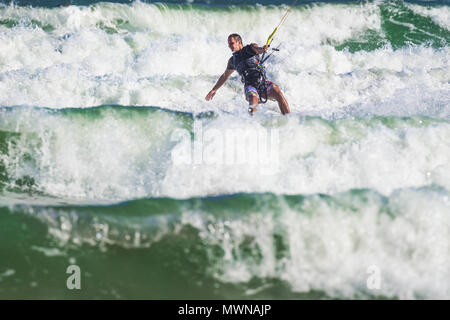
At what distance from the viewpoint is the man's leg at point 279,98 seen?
6.46 m

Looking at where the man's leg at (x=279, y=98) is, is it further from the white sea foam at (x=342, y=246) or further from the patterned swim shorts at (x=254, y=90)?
the white sea foam at (x=342, y=246)

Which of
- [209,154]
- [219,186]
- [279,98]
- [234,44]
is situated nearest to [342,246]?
[219,186]

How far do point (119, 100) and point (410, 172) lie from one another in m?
4.32

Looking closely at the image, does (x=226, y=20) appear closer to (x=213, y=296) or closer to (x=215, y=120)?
(x=215, y=120)

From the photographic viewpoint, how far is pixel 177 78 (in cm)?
798

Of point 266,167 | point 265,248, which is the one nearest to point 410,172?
point 266,167

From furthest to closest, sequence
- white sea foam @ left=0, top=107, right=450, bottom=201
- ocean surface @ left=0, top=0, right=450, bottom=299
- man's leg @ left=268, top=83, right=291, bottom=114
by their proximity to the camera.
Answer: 1. man's leg @ left=268, top=83, right=291, bottom=114
2. white sea foam @ left=0, top=107, right=450, bottom=201
3. ocean surface @ left=0, top=0, right=450, bottom=299

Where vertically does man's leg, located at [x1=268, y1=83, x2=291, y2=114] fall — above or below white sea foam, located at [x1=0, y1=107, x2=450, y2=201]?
above

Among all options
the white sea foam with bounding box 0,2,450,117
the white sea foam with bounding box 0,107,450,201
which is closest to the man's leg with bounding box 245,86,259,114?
the white sea foam with bounding box 0,2,450,117

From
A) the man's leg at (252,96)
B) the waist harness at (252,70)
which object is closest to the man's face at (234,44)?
the waist harness at (252,70)

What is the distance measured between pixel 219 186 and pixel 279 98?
87.6 inches

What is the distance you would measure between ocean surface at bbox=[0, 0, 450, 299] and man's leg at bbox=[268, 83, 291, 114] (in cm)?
56

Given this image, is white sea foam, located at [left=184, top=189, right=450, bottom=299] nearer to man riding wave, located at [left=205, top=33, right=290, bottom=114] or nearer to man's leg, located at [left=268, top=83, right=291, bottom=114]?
man's leg, located at [left=268, top=83, right=291, bottom=114]

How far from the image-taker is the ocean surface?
141 inches
